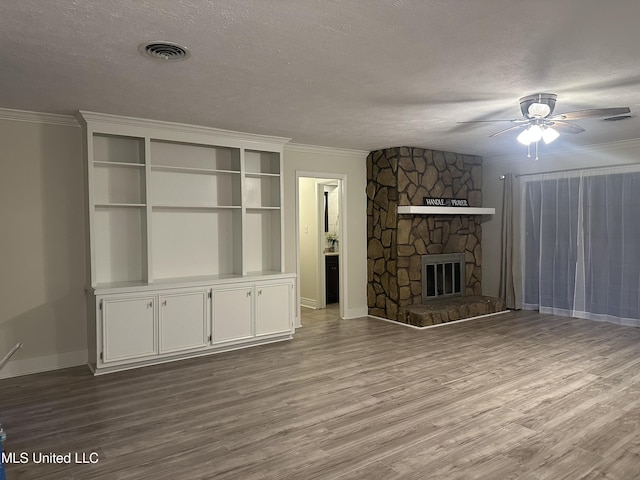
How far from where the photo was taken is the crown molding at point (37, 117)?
4086 mm

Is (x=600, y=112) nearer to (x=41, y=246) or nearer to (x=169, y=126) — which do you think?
(x=169, y=126)

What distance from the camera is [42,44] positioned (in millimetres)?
2590

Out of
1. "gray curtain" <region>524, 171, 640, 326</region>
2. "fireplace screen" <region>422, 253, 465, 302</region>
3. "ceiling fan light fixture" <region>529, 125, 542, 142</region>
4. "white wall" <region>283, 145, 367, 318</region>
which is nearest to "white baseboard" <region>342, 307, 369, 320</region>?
"white wall" <region>283, 145, 367, 318</region>

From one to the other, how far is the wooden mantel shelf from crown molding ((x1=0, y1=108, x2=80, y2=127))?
4.04 meters

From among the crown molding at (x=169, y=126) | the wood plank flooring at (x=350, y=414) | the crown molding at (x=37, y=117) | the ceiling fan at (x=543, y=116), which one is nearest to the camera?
the wood plank flooring at (x=350, y=414)

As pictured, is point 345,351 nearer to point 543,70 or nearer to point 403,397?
point 403,397

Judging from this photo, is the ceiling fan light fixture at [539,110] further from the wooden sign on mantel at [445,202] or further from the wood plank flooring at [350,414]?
the wooden sign on mantel at [445,202]

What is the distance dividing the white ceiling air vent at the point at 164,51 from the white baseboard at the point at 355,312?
4.51 meters

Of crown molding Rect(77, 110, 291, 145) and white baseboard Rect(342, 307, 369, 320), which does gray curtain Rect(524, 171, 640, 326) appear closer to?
white baseboard Rect(342, 307, 369, 320)

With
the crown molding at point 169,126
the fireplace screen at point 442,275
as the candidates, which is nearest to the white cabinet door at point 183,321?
the crown molding at point 169,126

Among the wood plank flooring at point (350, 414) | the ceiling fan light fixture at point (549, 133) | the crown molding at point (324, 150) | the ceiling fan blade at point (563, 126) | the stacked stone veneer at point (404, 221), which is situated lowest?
the wood plank flooring at point (350, 414)

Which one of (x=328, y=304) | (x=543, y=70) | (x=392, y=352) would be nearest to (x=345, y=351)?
(x=392, y=352)

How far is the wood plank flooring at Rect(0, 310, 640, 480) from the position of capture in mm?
2580

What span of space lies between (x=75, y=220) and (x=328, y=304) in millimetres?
4278
